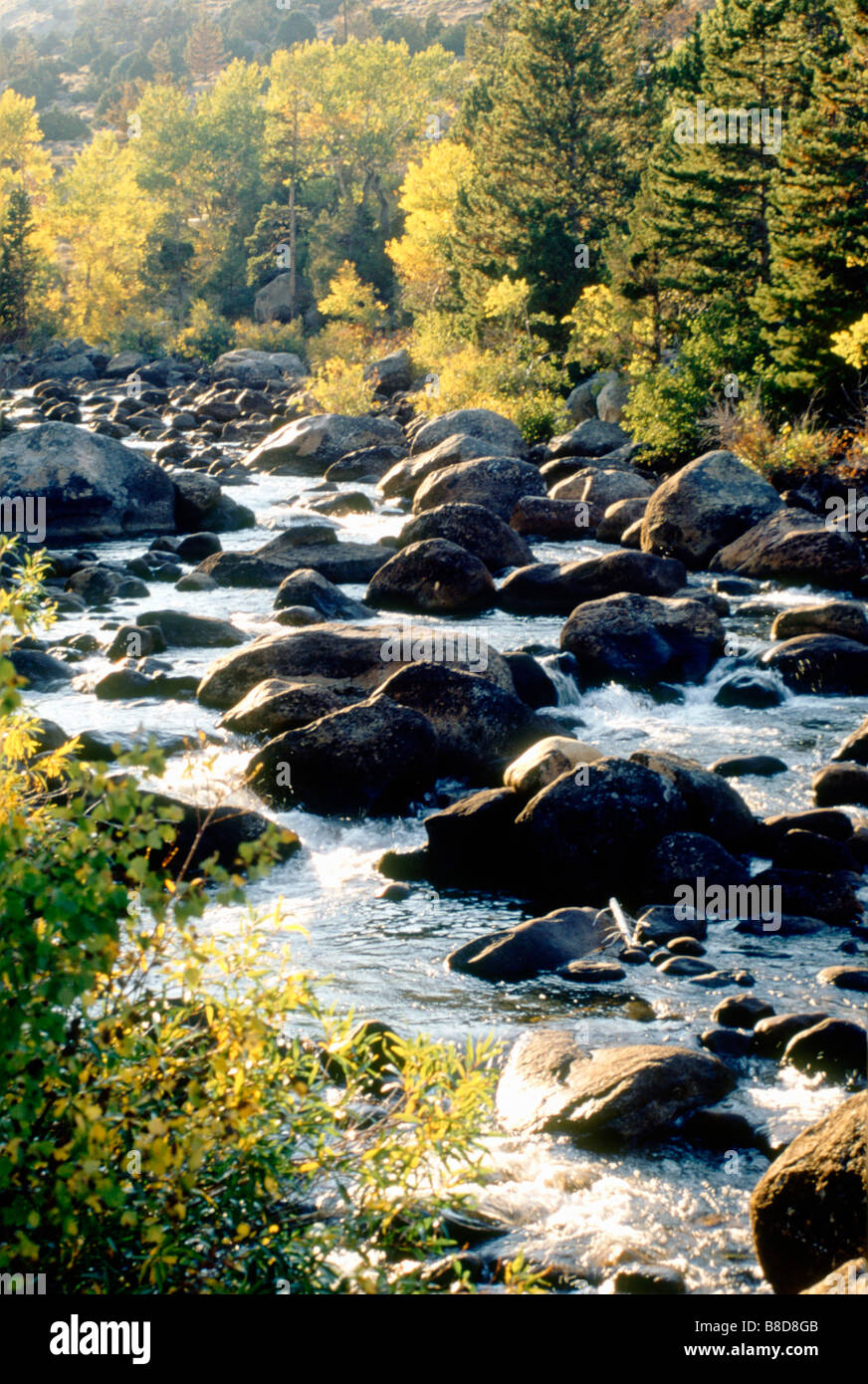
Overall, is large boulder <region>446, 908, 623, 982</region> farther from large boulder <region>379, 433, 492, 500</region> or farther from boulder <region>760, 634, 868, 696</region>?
large boulder <region>379, 433, 492, 500</region>

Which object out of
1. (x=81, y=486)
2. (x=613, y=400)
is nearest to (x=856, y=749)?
(x=81, y=486)

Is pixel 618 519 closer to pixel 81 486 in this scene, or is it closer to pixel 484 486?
pixel 484 486

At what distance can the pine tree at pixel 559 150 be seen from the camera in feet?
135

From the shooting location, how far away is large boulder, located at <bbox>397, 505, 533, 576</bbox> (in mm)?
21078

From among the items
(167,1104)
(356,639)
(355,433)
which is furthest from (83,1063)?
(355,433)

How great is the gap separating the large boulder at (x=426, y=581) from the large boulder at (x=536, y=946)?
398 inches

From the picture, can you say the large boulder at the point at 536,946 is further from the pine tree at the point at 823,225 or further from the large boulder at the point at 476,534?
the pine tree at the point at 823,225

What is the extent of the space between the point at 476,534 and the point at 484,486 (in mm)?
4097

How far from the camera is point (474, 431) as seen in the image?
30.6 metres

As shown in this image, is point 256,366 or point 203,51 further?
point 203,51

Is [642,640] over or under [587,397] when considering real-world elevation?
under

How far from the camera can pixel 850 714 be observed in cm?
1427
